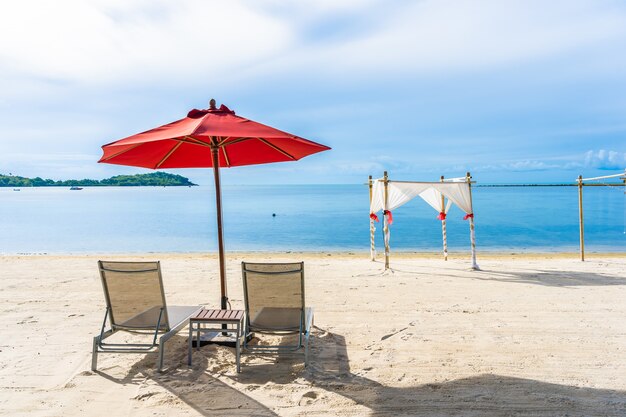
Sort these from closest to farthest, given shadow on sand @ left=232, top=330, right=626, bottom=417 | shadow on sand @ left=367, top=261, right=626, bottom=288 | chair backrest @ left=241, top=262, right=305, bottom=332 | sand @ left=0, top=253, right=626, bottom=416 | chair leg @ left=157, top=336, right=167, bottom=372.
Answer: shadow on sand @ left=232, top=330, right=626, bottom=417, sand @ left=0, top=253, right=626, bottom=416, chair leg @ left=157, top=336, right=167, bottom=372, chair backrest @ left=241, top=262, right=305, bottom=332, shadow on sand @ left=367, top=261, right=626, bottom=288

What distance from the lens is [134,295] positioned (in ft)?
11.6

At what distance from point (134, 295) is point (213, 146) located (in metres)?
1.45

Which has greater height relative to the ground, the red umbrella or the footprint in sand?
the red umbrella

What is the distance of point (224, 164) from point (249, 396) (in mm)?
2952

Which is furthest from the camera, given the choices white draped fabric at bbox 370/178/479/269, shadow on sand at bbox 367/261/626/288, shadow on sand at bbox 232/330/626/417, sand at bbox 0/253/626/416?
white draped fabric at bbox 370/178/479/269

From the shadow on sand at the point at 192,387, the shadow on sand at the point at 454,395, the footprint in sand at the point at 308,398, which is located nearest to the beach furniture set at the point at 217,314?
the shadow on sand at the point at 192,387

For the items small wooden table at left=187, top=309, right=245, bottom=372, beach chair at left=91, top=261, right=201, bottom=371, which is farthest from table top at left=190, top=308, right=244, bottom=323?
beach chair at left=91, top=261, right=201, bottom=371

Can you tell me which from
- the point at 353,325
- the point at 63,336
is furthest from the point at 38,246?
the point at 353,325

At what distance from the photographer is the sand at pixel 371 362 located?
2883 mm

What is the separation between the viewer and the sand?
9.46ft

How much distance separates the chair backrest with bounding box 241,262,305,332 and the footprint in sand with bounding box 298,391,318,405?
22.8 inches

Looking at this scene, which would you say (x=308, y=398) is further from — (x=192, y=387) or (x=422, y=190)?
(x=422, y=190)

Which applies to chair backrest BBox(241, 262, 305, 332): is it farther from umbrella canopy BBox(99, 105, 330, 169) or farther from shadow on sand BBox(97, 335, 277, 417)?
umbrella canopy BBox(99, 105, 330, 169)

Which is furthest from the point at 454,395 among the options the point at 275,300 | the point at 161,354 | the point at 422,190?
the point at 422,190
